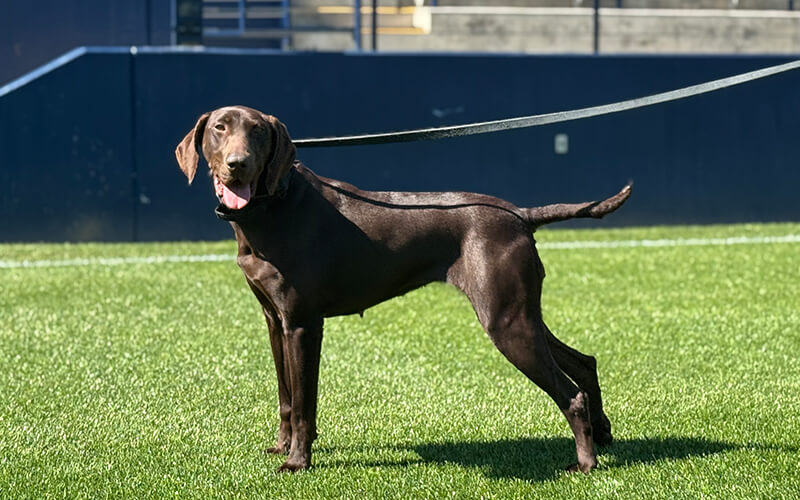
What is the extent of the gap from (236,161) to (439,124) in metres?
11.0

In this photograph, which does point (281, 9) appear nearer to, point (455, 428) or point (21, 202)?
point (21, 202)

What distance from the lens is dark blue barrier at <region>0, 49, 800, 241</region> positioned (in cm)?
1458

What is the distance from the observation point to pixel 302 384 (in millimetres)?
5082

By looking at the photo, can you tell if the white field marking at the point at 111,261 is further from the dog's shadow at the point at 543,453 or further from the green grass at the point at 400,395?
the dog's shadow at the point at 543,453

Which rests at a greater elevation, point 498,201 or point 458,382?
point 498,201

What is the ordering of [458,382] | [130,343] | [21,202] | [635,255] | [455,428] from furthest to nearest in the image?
[21,202]
[635,255]
[130,343]
[458,382]
[455,428]

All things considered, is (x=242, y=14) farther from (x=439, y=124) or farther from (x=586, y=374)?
(x=586, y=374)

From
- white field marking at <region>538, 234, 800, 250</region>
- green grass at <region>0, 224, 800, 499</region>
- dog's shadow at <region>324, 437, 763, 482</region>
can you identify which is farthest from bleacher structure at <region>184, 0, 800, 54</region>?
dog's shadow at <region>324, 437, 763, 482</region>

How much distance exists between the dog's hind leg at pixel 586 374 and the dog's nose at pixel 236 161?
165 cm

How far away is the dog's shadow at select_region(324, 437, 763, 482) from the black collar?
4.31 ft

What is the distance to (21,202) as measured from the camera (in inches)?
569

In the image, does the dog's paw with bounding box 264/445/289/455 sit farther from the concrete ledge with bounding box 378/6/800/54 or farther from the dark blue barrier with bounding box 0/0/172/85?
the concrete ledge with bounding box 378/6/800/54

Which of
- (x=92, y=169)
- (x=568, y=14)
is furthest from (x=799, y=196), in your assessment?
(x=92, y=169)

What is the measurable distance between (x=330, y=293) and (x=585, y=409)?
48.0 inches
